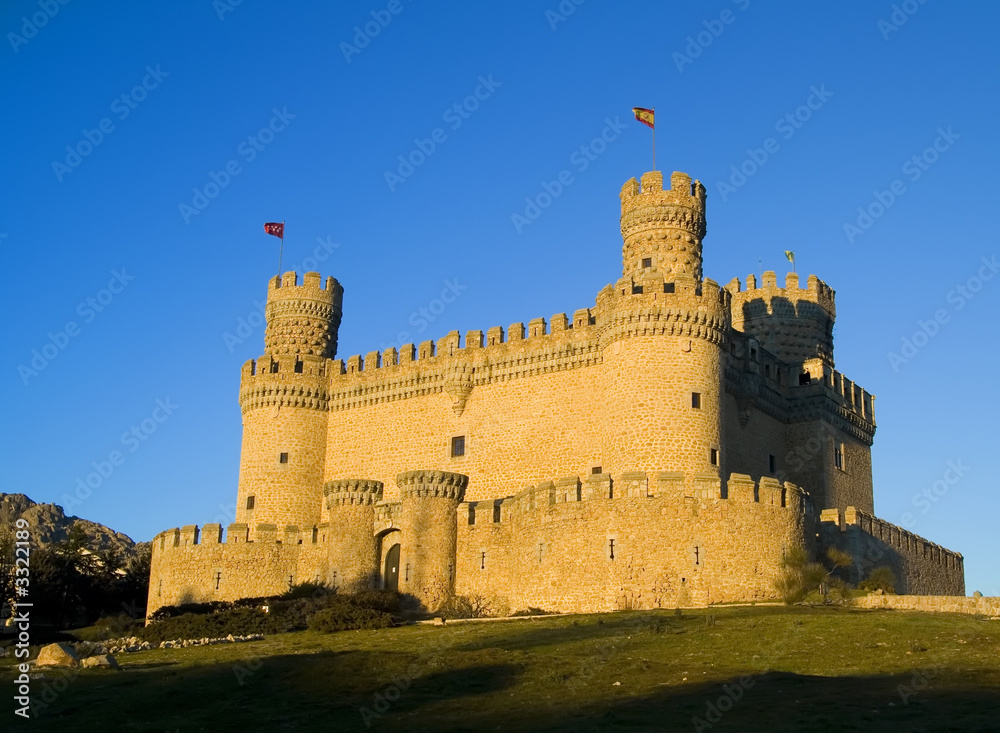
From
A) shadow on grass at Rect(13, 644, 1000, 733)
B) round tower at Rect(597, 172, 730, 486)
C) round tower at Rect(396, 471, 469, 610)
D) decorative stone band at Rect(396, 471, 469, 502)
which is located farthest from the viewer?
decorative stone band at Rect(396, 471, 469, 502)

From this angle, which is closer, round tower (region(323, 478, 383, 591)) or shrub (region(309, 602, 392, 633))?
shrub (region(309, 602, 392, 633))

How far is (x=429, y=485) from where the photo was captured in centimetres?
3844

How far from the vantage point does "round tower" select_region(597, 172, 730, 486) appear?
124 feet

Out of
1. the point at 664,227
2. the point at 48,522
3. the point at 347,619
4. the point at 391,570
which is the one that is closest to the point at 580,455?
the point at 391,570

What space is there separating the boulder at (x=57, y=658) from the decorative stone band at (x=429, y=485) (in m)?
13.7

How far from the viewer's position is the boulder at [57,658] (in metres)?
25.7

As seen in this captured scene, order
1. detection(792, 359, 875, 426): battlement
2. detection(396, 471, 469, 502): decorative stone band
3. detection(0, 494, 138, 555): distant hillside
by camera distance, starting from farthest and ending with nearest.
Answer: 1. detection(0, 494, 138, 555): distant hillside
2. detection(792, 359, 875, 426): battlement
3. detection(396, 471, 469, 502): decorative stone band

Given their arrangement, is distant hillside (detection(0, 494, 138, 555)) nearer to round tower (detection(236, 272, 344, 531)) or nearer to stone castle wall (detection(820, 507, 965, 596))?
round tower (detection(236, 272, 344, 531))

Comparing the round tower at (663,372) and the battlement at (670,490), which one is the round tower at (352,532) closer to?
the battlement at (670,490)

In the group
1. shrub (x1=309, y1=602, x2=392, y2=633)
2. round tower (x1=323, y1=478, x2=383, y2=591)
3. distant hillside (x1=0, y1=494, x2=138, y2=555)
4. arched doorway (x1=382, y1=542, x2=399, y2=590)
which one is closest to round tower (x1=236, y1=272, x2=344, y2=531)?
round tower (x1=323, y1=478, x2=383, y2=591)

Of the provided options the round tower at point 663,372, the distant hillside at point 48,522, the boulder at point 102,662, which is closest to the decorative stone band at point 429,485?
the round tower at point 663,372

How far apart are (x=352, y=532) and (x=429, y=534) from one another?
327cm

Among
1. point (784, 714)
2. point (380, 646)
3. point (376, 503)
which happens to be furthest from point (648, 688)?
point (376, 503)

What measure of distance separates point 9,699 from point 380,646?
8391mm
